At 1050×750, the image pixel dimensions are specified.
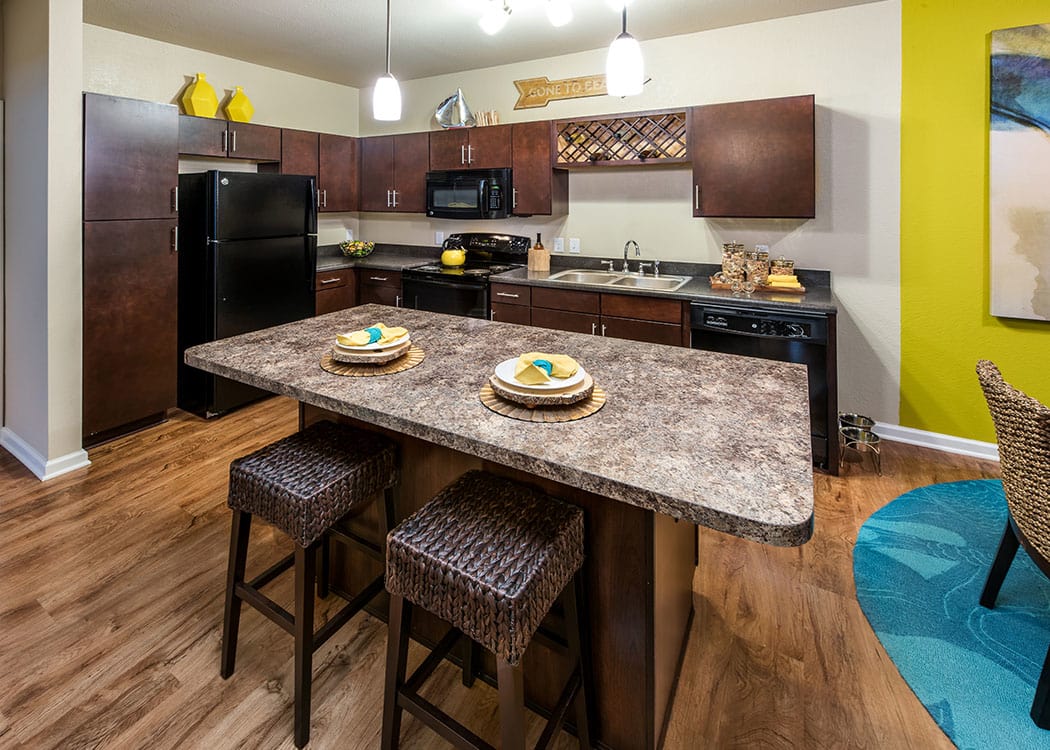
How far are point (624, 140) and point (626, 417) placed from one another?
9.85 ft

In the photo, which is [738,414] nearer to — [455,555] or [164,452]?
[455,555]

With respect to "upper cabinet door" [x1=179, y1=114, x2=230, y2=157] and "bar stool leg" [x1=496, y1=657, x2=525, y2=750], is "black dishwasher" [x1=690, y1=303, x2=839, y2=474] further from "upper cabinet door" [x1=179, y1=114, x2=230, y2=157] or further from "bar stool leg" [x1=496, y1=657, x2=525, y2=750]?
"upper cabinet door" [x1=179, y1=114, x2=230, y2=157]

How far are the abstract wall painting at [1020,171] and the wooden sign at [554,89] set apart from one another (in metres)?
2.21

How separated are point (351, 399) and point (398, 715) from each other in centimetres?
76

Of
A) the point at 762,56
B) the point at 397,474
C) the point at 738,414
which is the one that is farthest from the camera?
the point at 762,56

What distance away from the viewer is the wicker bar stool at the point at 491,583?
1.14m

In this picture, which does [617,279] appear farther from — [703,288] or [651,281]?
[703,288]

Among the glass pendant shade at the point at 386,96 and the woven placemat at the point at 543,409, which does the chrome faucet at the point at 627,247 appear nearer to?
the glass pendant shade at the point at 386,96

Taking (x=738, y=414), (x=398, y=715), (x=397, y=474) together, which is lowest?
(x=398, y=715)

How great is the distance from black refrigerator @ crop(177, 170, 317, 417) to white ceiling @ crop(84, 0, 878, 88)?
2.93 ft

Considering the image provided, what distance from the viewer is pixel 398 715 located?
1.37 metres

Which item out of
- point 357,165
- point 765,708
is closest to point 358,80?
point 357,165

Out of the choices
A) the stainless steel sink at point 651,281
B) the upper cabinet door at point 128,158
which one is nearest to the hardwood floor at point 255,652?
the upper cabinet door at point 128,158

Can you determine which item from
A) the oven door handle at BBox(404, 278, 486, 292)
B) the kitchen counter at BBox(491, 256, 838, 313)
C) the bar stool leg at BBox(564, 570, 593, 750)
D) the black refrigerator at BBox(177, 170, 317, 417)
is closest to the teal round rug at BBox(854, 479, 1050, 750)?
the bar stool leg at BBox(564, 570, 593, 750)
